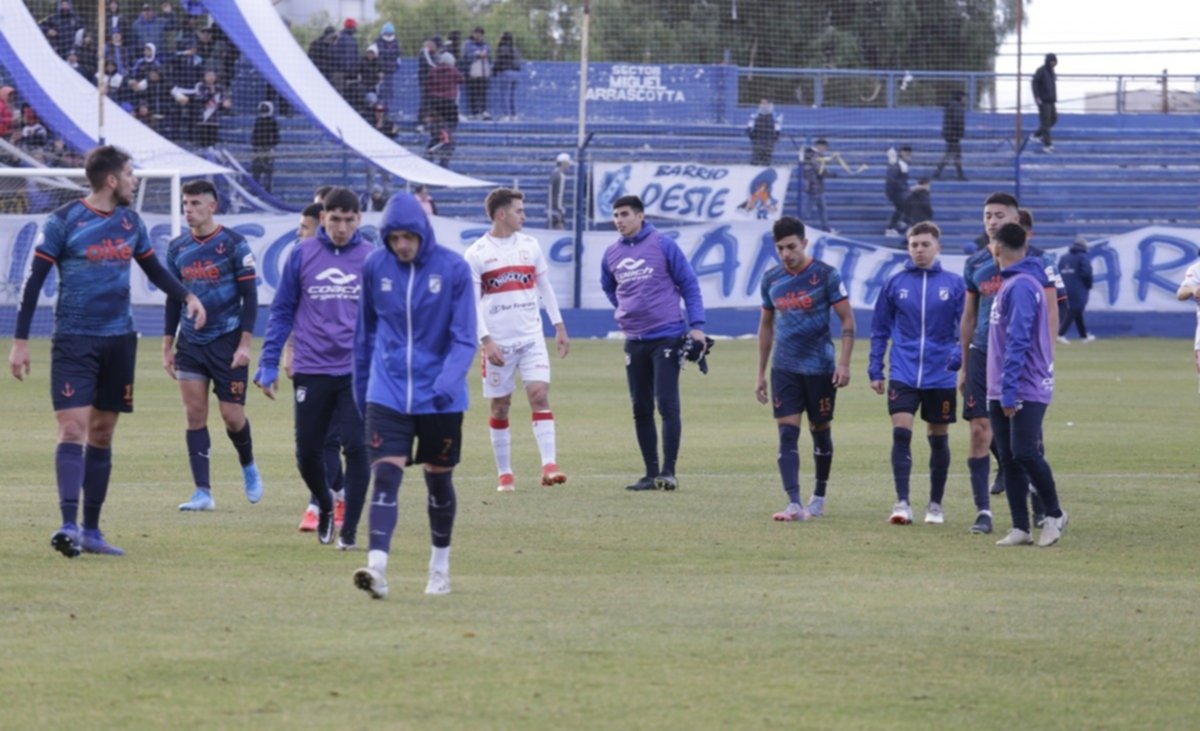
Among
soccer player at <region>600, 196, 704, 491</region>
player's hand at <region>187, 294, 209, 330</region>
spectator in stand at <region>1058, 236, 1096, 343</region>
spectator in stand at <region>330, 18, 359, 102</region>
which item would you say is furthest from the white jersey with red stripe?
spectator in stand at <region>330, 18, 359, 102</region>

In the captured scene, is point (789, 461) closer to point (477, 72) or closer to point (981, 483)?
point (981, 483)

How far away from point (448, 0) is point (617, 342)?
30088mm

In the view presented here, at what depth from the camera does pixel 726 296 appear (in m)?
34.5

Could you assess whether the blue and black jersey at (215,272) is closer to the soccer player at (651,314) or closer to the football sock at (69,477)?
the football sock at (69,477)

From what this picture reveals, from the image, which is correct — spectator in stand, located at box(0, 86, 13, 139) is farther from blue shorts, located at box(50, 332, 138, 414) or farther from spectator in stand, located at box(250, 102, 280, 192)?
blue shorts, located at box(50, 332, 138, 414)

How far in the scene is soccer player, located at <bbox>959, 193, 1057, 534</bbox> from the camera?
37.6ft

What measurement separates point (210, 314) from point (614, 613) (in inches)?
189

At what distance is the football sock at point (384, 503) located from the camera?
834 cm

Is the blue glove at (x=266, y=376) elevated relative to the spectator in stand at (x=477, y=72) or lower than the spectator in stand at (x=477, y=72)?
lower

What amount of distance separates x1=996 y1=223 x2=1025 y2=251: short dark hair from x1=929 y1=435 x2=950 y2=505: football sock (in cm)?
182

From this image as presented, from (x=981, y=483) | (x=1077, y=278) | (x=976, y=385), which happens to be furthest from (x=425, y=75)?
(x=981, y=483)

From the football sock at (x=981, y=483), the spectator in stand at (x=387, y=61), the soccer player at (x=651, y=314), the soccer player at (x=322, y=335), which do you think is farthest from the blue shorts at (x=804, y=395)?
the spectator in stand at (x=387, y=61)

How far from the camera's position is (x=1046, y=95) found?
4038cm

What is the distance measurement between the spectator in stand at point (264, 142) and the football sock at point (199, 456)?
23.5 meters
